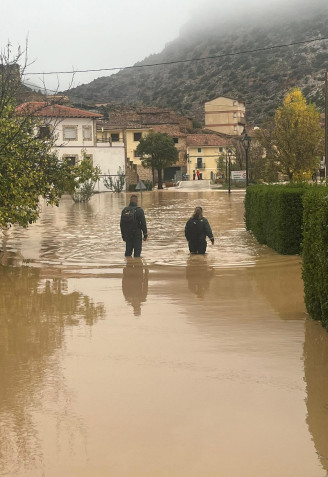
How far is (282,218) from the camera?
17.1 m

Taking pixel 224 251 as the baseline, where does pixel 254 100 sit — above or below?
above

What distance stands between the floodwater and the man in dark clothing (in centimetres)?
229

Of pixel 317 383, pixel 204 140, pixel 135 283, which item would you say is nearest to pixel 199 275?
pixel 135 283

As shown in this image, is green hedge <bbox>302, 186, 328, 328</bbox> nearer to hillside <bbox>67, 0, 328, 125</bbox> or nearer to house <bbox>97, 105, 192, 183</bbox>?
house <bbox>97, 105, 192, 183</bbox>

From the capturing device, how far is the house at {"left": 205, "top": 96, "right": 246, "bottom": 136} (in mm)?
126062

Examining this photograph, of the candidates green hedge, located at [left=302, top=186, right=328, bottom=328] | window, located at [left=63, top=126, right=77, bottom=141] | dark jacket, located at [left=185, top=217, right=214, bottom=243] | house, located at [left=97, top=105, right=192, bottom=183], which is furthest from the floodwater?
house, located at [left=97, top=105, right=192, bottom=183]

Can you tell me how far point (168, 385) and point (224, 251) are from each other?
12.5 metres

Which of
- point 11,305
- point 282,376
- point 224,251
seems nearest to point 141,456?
point 282,376

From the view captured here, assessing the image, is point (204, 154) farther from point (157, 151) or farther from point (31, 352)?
point (31, 352)

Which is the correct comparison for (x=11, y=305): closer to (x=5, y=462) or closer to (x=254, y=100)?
(x=5, y=462)

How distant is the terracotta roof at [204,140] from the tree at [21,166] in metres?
86.6

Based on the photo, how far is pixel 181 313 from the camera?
36.9 feet

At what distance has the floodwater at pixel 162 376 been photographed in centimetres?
565

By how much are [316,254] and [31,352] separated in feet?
11.8
